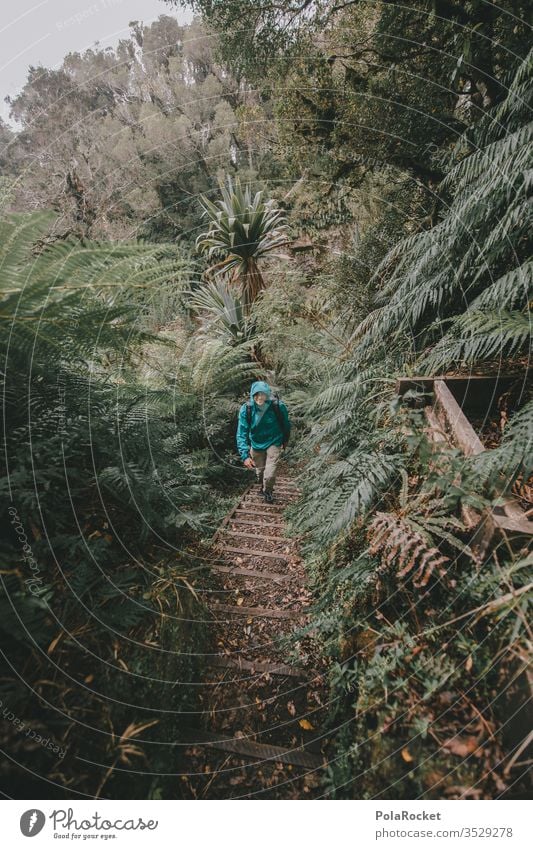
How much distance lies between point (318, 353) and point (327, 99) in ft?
10.5

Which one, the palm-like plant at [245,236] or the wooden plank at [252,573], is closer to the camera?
the wooden plank at [252,573]

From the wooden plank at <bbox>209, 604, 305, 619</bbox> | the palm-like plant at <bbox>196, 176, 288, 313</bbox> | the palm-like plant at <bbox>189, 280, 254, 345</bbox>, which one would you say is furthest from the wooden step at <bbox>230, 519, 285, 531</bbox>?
the palm-like plant at <bbox>196, 176, 288, 313</bbox>

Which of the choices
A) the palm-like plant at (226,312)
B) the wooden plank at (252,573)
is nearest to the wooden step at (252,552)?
the wooden plank at (252,573)

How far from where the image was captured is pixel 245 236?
6.79m

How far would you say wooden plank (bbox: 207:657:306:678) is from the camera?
1.93 m

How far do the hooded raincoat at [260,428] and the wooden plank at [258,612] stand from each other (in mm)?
2021

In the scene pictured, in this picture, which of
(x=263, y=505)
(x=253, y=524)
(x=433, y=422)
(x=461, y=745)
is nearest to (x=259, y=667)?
(x=461, y=745)

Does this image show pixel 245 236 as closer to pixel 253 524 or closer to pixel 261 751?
pixel 253 524

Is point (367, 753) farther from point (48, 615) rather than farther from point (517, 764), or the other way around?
point (48, 615)

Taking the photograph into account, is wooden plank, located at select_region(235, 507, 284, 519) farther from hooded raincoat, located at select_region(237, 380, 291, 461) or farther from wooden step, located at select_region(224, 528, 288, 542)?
hooded raincoat, located at select_region(237, 380, 291, 461)

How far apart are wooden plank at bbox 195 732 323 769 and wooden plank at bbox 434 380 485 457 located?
5.19 feet

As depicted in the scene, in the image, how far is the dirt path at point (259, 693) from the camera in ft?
4.99

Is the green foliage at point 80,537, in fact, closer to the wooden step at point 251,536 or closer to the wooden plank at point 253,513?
the wooden step at point 251,536

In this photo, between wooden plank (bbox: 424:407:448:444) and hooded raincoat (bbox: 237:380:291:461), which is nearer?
wooden plank (bbox: 424:407:448:444)
